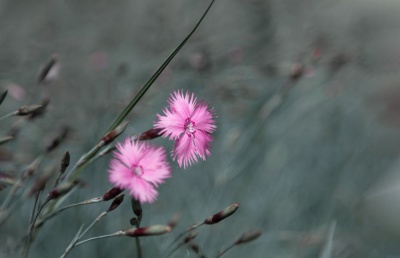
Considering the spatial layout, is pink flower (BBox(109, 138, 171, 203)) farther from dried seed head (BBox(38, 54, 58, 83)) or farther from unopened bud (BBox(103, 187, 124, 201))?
dried seed head (BBox(38, 54, 58, 83))

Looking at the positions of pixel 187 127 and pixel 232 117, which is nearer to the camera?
pixel 187 127

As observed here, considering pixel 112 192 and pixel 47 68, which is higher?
pixel 47 68

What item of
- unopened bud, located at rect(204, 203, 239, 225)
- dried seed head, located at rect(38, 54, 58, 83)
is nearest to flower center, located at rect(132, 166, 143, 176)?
unopened bud, located at rect(204, 203, 239, 225)

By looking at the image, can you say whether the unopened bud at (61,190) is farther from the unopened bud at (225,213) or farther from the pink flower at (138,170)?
the unopened bud at (225,213)

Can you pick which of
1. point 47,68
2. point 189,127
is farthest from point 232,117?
point 189,127

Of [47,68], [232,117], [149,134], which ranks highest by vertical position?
[232,117]

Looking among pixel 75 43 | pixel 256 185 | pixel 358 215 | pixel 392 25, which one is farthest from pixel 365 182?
pixel 392 25

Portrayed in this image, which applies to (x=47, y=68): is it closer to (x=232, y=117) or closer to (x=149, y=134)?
(x=149, y=134)

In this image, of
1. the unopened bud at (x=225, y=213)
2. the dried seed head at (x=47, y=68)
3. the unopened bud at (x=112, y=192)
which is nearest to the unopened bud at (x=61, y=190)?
the unopened bud at (x=112, y=192)
